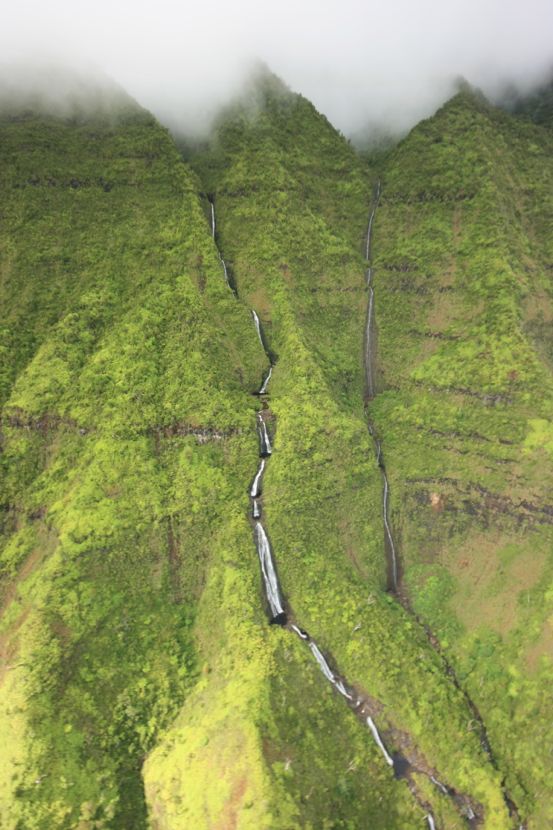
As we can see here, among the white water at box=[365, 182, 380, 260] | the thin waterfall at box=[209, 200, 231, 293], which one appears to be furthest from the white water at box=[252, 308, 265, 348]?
the white water at box=[365, 182, 380, 260]

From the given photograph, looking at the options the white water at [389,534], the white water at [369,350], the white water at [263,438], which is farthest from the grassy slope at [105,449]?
the white water at [389,534]

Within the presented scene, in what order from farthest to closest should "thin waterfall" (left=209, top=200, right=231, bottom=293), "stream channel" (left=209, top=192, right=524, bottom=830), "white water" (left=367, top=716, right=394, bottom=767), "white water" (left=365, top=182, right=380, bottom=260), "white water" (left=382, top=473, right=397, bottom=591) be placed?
"white water" (left=365, top=182, right=380, bottom=260)
"thin waterfall" (left=209, top=200, right=231, bottom=293)
"white water" (left=382, top=473, right=397, bottom=591)
"white water" (left=367, top=716, right=394, bottom=767)
"stream channel" (left=209, top=192, right=524, bottom=830)

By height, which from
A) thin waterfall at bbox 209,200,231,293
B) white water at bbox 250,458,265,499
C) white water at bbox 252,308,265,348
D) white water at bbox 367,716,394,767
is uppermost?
thin waterfall at bbox 209,200,231,293

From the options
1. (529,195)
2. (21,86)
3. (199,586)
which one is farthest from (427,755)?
(21,86)

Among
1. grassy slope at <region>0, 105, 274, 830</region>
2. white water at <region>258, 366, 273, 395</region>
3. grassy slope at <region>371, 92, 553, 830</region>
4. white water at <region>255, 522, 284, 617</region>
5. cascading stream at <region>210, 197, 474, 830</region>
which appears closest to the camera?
grassy slope at <region>0, 105, 274, 830</region>

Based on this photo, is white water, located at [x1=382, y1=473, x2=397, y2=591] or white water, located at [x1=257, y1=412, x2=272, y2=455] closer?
white water, located at [x1=382, y1=473, x2=397, y2=591]

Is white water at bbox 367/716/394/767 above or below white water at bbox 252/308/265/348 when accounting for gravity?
below

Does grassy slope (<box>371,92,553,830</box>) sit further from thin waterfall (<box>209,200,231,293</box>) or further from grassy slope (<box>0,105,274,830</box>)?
thin waterfall (<box>209,200,231,293</box>)
